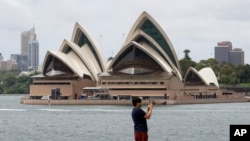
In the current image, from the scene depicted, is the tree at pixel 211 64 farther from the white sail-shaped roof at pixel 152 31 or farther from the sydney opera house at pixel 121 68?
the white sail-shaped roof at pixel 152 31

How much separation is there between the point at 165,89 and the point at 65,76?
44.3 feet

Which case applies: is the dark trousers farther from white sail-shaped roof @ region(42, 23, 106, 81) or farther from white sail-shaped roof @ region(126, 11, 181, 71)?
white sail-shaped roof @ region(42, 23, 106, 81)

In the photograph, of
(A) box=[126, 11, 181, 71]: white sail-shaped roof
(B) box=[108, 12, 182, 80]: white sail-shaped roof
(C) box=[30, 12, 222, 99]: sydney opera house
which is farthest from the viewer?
(A) box=[126, 11, 181, 71]: white sail-shaped roof

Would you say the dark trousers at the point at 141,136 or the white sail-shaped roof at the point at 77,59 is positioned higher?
the white sail-shaped roof at the point at 77,59

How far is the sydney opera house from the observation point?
81875 mm

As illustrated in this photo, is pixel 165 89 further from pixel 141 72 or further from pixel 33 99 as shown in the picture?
pixel 33 99

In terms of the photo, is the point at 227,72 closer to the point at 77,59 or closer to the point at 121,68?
the point at 121,68

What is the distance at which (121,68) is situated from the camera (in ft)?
277

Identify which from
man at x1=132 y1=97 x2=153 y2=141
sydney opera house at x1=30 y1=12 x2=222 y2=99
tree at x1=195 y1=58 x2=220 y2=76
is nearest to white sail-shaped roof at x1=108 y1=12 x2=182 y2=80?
sydney opera house at x1=30 y1=12 x2=222 y2=99

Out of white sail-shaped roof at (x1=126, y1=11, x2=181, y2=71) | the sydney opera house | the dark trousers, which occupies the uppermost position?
white sail-shaped roof at (x1=126, y1=11, x2=181, y2=71)

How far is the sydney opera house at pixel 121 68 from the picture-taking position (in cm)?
8188

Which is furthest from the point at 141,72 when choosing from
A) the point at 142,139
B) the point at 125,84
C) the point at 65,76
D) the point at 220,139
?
the point at 142,139

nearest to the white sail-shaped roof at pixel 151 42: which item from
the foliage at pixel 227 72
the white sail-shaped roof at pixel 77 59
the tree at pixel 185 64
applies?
the white sail-shaped roof at pixel 77 59

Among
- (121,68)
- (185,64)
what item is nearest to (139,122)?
(121,68)
